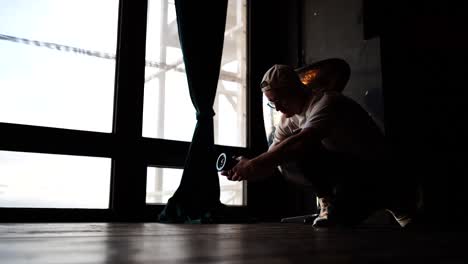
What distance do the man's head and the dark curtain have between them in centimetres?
76

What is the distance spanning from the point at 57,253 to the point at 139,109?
1.85 metres

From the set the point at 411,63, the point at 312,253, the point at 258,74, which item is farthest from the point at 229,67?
the point at 312,253

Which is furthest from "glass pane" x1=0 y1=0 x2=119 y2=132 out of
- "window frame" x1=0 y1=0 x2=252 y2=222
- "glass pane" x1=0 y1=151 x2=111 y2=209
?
"glass pane" x1=0 y1=151 x2=111 y2=209

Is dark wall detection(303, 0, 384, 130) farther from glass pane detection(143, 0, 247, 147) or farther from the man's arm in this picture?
the man's arm

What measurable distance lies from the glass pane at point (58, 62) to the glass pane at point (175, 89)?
23 cm

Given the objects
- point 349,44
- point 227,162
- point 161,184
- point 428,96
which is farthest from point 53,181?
point 428,96

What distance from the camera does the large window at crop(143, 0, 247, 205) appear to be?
2613mm

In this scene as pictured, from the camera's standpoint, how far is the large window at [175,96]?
2.61 meters

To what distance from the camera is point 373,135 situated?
5.51 ft

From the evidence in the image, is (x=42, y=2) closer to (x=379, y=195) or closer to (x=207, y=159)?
(x=207, y=159)

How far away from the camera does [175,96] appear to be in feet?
8.90

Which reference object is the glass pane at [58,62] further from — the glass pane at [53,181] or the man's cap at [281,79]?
the man's cap at [281,79]

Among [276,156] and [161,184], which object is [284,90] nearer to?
[276,156]

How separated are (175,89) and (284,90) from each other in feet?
3.79
